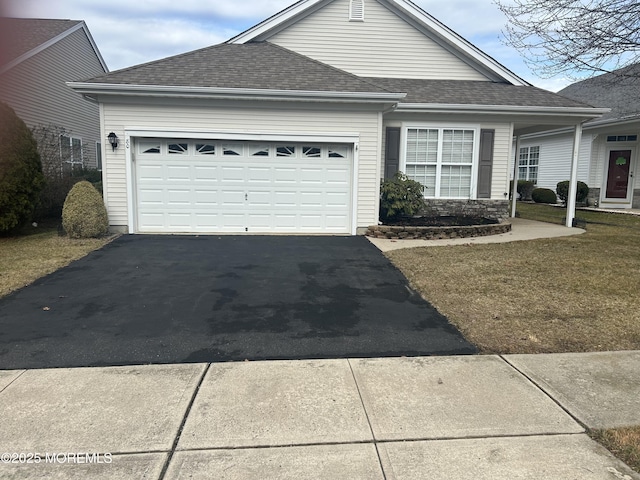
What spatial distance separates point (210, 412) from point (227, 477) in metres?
0.75

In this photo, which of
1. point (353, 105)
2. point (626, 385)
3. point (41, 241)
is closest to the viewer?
point (626, 385)

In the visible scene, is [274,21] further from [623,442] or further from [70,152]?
[623,442]

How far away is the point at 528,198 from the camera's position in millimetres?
23328

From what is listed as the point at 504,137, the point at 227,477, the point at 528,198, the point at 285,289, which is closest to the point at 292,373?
the point at 227,477

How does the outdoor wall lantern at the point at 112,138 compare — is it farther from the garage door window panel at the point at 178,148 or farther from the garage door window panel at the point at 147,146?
the garage door window panel at the point at 178,148

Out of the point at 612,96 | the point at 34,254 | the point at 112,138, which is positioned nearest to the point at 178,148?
the point at 112,138

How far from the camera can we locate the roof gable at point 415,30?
1377cm

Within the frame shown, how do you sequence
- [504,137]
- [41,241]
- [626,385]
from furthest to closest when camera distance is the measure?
[504,137]
[41,241]
[626,385]

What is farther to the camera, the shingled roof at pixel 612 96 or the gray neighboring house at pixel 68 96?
the shingled roof at pixel 612 96

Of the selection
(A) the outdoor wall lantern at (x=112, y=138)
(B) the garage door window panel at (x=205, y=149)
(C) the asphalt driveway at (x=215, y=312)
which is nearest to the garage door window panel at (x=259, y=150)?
(B) the garage door window panel at (x=205, y=149)

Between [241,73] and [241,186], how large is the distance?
9.25 ft

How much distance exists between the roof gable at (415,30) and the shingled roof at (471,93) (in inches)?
18.0

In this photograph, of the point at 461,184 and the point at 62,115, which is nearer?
the point at 461,184

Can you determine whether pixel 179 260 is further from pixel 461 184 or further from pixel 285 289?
pixel 461 184
